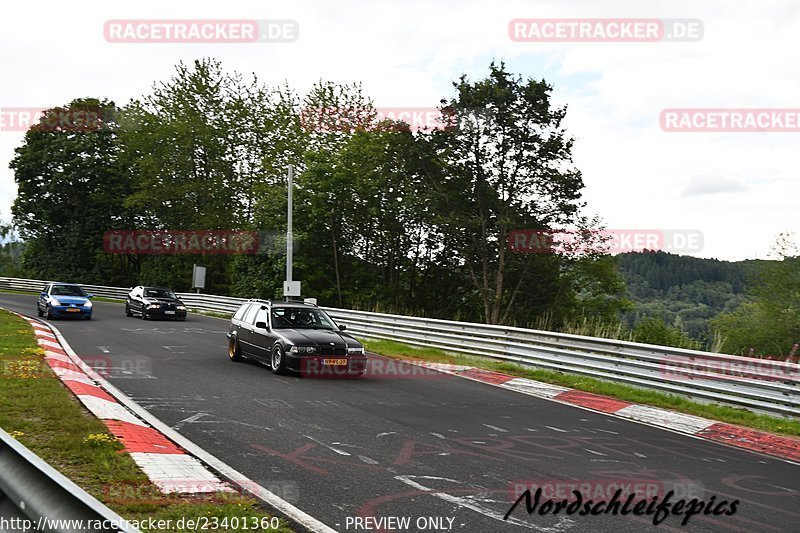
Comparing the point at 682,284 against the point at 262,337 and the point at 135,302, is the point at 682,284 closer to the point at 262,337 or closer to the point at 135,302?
the point at 135,302

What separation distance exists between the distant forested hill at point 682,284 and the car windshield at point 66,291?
80.7 ft

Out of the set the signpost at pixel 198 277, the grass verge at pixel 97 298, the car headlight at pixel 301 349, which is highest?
the signpost at pixel 198 277

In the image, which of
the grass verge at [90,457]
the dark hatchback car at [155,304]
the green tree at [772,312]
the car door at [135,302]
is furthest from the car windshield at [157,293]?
the green tree at [772,312]

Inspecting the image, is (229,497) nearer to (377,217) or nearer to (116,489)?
(116,489)

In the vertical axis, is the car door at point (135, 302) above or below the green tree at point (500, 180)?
below

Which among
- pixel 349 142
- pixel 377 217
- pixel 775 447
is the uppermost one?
pixel 349 142

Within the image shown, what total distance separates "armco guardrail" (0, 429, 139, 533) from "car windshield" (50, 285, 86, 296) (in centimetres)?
2464

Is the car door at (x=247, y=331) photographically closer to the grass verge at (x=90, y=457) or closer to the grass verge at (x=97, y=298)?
the grass verge at (x=90, y=457)

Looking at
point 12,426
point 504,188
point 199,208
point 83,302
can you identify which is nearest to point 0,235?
point 199,208

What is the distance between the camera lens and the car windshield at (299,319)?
14.3m

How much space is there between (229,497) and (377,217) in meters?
36.2

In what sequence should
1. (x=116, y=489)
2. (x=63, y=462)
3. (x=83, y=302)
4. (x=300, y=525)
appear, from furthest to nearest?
(x=83, y=302), (x=63, y=462), (x=116, y=489), (x=300, y=525)

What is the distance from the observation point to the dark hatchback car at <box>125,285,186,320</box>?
2866cm

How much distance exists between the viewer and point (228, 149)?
1959 inches
